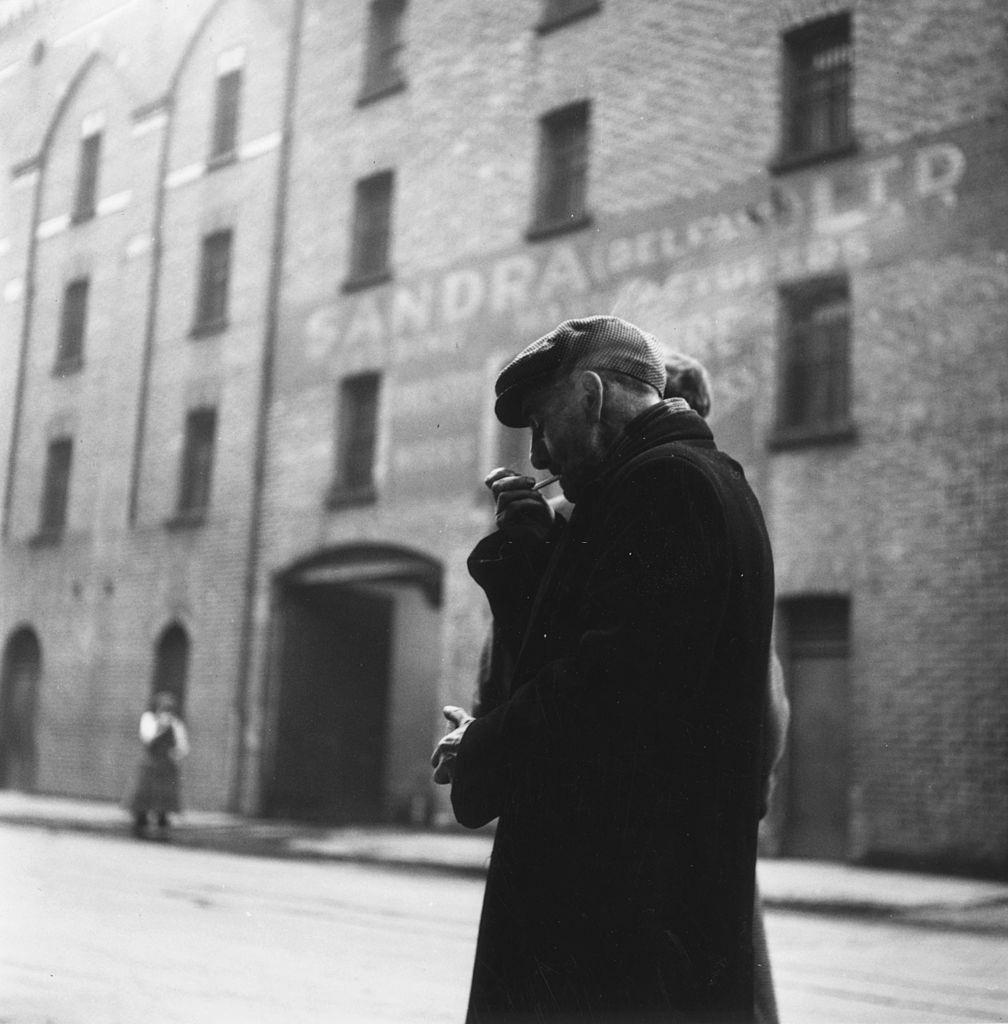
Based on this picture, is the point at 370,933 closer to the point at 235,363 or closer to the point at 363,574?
the point at 363,574

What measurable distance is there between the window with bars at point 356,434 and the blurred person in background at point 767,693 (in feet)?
45.9

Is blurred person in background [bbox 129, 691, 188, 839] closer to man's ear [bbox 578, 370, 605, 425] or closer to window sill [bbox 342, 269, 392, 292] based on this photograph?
window sill [bbox 342, 269, 392, 292]

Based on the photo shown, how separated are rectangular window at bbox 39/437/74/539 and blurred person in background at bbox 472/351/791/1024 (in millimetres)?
17431

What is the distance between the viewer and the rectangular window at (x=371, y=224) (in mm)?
18281

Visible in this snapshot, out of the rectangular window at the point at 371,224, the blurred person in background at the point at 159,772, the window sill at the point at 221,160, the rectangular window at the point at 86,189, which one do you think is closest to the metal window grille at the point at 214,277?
the window sill at the point at 221,160

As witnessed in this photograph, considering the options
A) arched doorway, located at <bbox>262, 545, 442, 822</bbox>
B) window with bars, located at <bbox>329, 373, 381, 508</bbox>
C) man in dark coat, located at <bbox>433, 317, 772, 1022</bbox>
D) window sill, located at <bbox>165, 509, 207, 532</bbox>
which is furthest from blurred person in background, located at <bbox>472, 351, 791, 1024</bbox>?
window sill, located at <bbox>165, 509, 207, 532</bbox>

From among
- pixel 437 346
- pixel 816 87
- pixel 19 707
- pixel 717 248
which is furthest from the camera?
pixel 19 707

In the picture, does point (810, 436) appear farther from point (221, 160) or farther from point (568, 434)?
point (568, 434)

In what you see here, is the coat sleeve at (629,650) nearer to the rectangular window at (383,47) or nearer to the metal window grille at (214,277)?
the rectangular window at (383,47)

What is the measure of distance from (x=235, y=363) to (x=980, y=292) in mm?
10451

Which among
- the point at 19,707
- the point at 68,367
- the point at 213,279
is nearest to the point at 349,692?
the point at 19,707

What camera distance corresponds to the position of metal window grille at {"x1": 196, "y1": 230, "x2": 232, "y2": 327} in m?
19.8

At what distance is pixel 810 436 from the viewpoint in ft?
44.2

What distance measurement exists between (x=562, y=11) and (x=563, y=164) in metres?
1.76
